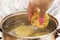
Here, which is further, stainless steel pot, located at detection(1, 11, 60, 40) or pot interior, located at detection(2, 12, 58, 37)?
pot interior, located at detection(2, 12, 58, 37)

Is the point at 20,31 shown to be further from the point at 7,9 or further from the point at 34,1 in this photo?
the point at 7,9

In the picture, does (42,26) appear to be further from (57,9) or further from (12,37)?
(57,9)

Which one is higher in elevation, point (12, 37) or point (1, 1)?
point (1, 1)

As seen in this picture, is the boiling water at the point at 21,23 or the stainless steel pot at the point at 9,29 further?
the boiling water at the point at 21,23

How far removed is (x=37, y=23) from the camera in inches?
22.3

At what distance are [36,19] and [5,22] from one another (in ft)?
0.36

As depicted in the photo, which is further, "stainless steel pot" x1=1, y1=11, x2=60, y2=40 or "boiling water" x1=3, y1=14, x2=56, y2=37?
"boiling water" x1=3, y1=14, x2=56, y2=37

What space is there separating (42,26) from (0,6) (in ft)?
1.08

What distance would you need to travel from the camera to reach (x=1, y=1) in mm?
864

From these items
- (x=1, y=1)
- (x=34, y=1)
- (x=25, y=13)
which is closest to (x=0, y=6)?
(x=1, y=1)

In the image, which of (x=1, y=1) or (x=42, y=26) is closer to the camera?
(x=42, y=26)

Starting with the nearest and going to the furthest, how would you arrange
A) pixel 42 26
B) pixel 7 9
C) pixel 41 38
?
pixel 41 38 < pixel 42 26 < pixel 7 9

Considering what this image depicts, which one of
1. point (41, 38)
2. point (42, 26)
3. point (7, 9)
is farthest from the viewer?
point (7, 9)

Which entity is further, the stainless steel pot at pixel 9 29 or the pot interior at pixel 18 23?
the pot interior at pixel 18 23
